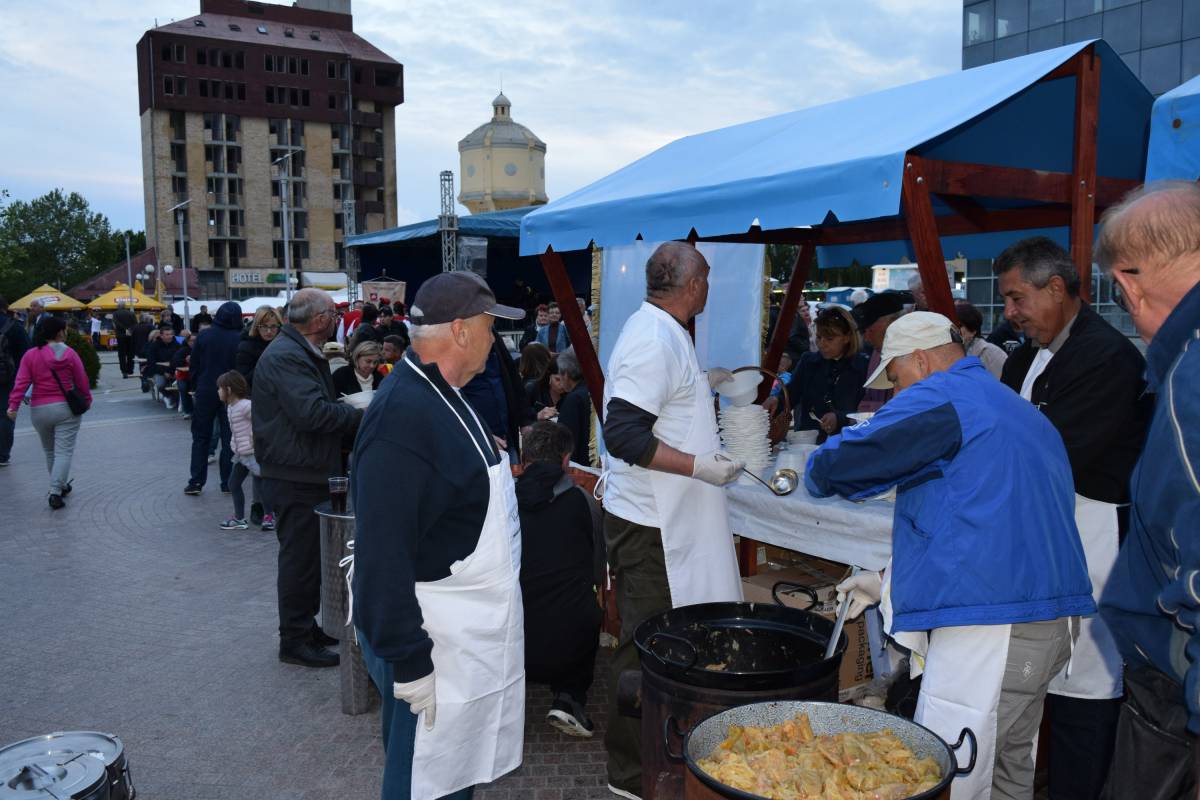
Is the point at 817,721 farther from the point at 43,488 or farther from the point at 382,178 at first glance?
the point at 382,178

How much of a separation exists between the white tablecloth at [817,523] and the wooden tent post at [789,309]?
244 centimetres

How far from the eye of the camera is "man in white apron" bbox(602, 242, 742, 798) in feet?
10.9

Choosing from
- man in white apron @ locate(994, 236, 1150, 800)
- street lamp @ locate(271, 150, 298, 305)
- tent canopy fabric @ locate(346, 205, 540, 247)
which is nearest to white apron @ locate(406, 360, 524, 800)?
man in white apron @ locate(994, 236, 1150, 800)

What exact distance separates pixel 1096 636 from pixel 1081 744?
43 cm

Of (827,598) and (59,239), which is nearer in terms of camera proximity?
(827,598)

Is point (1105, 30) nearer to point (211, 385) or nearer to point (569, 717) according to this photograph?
point (211, 385)

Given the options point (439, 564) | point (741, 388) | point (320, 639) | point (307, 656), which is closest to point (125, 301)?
point (320, 639)

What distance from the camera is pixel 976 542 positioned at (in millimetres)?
2348

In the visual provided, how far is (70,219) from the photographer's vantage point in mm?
78688

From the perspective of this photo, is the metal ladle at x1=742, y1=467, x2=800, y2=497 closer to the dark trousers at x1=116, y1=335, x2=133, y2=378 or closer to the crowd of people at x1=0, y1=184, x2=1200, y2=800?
the crowd of people at x1=0, y1=184, x2=1200, y2=800

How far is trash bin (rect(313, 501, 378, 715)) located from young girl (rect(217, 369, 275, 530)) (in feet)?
12.5

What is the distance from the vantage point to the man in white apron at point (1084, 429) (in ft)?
9.80

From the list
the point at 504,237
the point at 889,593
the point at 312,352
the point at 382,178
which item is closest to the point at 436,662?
the point at 889,593

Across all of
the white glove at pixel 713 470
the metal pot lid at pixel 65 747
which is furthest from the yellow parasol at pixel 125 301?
the white glove at pixel 713 470
